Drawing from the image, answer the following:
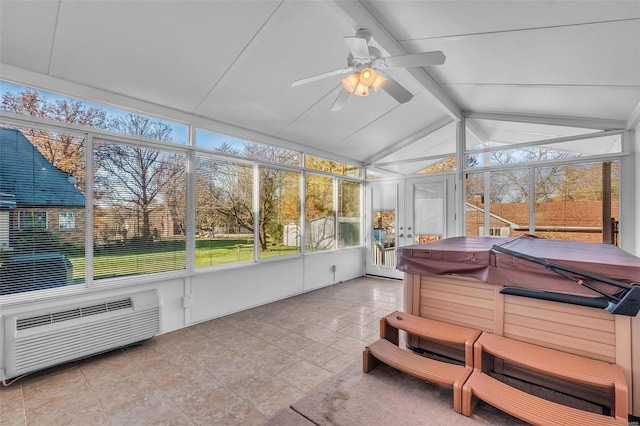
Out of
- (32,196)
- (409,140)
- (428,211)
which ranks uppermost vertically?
(409,140)

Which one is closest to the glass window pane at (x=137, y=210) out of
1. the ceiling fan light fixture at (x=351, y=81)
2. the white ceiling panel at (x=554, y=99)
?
the ceiling fan light fixture at (x=351, y=81)

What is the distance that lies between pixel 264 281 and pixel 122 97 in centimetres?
300

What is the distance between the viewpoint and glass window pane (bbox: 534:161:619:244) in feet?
13.1

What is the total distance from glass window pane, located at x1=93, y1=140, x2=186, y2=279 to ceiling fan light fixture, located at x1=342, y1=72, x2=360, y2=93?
229cm

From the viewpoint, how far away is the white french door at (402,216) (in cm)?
552

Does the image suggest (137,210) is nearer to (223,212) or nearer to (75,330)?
(223,212)

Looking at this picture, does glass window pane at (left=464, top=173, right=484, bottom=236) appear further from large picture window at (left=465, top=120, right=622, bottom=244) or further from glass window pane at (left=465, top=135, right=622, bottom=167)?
glass window pane at (left=465, top=135, right=622, bottom=167)

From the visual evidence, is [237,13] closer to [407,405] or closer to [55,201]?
[55,201]

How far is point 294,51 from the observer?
Answer: 288cm

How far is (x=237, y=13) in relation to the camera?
7.75 feet

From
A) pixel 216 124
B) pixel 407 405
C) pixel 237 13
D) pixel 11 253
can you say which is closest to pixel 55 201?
pixel 11 253

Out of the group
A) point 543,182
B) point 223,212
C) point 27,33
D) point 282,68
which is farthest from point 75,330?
point 543,182

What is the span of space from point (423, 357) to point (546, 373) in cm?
79

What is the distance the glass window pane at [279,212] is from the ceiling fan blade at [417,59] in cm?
277
